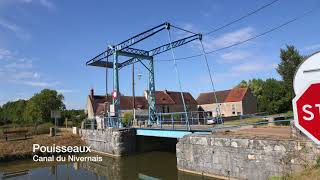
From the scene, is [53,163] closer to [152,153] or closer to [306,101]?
[152,153]

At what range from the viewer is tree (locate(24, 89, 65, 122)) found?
151 ft

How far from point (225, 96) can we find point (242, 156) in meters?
42.5

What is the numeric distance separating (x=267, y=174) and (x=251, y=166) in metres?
0.81

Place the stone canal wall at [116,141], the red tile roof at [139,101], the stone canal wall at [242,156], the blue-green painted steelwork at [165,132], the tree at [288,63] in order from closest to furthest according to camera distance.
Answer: the stone canal wall at [242,156]
the blue-green painted steelwork at [165,132]
the stone canal wall at [116,141]
the tree at [288,63]
the red tile roof at [139,101]

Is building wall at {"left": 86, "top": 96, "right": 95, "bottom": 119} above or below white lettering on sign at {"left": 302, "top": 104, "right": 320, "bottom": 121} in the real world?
above

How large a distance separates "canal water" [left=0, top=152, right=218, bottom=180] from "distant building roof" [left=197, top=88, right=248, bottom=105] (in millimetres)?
31709

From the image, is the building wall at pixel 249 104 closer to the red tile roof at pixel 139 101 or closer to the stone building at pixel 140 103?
the stone building at pixel 140 103

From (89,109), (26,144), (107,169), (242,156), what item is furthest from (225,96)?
(242,156)

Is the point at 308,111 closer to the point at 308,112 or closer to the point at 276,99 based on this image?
the point at 308,112

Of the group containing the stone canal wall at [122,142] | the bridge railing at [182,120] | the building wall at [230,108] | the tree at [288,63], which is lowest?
the stone canal wall at [122,142]

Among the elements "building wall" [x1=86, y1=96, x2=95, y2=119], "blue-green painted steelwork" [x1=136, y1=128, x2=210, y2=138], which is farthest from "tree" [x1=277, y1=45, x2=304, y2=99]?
"building wall" [x1=86, y1=96, x2=95, y2=119]

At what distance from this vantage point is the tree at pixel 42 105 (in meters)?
46.1

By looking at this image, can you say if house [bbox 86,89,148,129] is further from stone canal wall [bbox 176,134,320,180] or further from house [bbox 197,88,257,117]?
stone canal wall [bbox 176,134,320,180]

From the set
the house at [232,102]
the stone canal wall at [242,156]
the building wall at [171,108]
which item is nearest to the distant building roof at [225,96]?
the house at [232,102]
